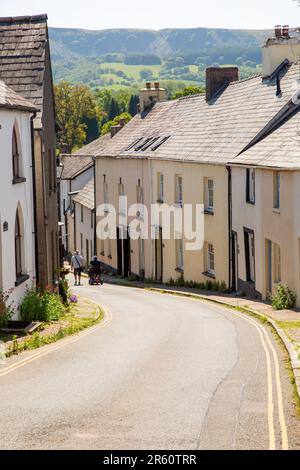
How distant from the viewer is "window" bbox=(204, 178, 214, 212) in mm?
35025

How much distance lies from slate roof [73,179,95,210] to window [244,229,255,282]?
2350 cm

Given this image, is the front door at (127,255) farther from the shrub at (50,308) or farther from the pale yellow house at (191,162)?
the shrub at (50,308)

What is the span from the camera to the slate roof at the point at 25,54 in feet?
87.7

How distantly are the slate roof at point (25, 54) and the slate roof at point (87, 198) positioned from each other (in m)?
25.4

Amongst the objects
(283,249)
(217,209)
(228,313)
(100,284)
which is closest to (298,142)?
(283,249)

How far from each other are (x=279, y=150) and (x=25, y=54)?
355 inches


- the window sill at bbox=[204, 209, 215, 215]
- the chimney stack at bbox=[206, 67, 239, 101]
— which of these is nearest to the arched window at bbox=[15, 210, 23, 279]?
the window sill at bbox=[204, 209, 215, 215]

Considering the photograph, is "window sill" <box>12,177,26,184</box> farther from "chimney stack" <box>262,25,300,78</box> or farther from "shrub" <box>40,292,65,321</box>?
"chimney stack" <box>262,25,300,78</box>

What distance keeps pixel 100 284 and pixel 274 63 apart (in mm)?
14034

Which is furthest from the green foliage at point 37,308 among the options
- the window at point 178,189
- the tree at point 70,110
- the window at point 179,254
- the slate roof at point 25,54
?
the tree at point 70,110

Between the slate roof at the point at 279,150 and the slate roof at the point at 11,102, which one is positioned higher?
the slate roof at the point at 11,102

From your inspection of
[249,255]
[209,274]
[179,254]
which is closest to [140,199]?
[179,254]

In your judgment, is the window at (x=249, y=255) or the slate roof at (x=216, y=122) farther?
the slate roof at (x=216, y=122)
